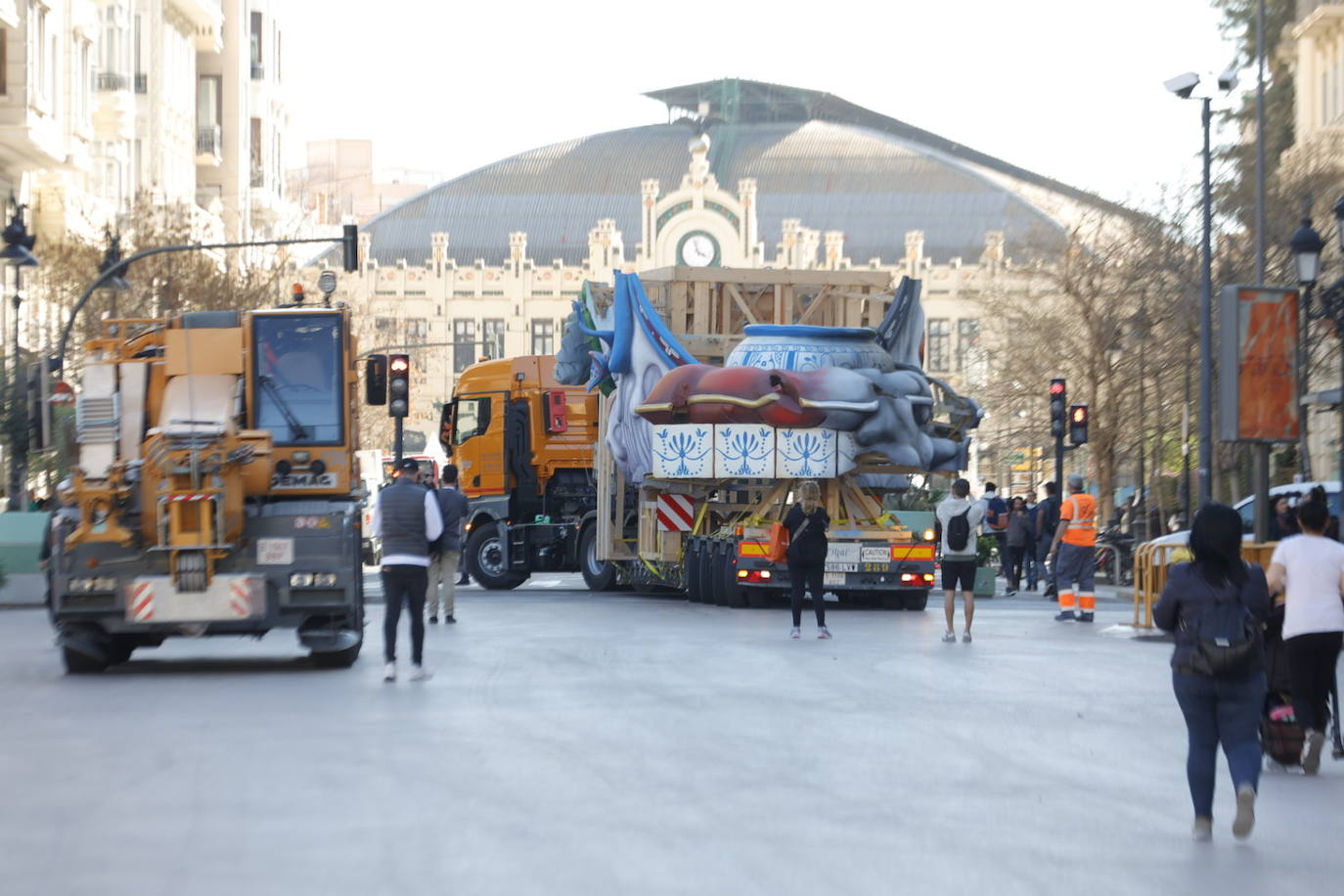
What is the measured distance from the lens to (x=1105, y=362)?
54438 millimetres

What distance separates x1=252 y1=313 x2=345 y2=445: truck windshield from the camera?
2000 centimetres

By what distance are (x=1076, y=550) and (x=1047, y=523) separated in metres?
13.0

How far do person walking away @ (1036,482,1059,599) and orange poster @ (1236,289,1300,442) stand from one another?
15.0 m

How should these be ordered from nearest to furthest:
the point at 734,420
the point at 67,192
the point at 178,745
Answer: the point at 178,745 < the point at 734,420 < the point at 67,192

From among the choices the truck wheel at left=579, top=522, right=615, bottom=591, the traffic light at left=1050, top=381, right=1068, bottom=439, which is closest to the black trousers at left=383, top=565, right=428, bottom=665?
the truck wheel at left=579, top=522, right=615, bottom=591

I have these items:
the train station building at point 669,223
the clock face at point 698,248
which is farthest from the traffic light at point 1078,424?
the clock face at point 698,248

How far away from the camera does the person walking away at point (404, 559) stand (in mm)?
18203

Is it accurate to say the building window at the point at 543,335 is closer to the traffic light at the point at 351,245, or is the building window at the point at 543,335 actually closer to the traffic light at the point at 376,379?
the traffic light at the point at 351,245

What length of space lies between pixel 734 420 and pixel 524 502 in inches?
315

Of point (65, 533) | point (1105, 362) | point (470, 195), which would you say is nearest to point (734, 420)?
point (65, 533)

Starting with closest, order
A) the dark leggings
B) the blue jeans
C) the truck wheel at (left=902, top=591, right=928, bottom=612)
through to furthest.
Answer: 1. the blue jeans
2. the dark leggings
3. the truck wheel at (left=902, top=591, right=928, bottom=612)

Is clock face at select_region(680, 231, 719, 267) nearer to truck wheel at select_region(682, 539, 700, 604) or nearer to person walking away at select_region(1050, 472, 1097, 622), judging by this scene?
truck wheel at select_region(682, 539, 700, 604)

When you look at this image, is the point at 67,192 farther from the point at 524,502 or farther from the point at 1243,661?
the point at 1243,661

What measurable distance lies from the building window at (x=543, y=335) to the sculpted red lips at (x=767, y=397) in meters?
87.5
